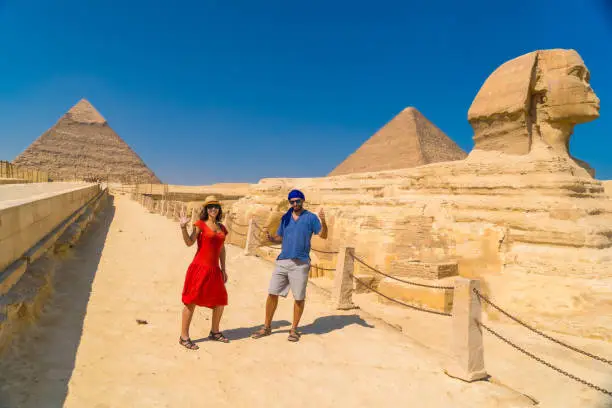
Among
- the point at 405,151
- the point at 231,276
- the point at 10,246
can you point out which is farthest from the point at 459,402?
the point at 405,151

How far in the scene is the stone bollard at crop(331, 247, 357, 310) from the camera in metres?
5.37

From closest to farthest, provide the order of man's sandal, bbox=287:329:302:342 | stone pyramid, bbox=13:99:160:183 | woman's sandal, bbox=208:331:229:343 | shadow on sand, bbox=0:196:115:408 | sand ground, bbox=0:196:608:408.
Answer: shadow on sand, bbox=0:196:115:408
sand ground, bbox=0:196:608:408
woman's sandal, bbox=208:331:229:343
man's sandal, bbox=287:329:302:342
stone pyramid, bbox=13:99:160:183

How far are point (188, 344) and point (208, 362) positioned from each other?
0.33 m

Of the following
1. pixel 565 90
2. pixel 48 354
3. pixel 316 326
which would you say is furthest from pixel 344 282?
pixel 565 90

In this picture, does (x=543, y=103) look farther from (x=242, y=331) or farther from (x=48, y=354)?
(x=48, y=354)

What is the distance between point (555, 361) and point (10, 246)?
19.6ft

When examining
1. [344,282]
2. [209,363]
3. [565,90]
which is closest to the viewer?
[209,363]

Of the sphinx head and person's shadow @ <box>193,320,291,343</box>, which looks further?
the sphinx head

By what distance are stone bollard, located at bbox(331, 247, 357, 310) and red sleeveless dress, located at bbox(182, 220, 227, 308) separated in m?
2.05

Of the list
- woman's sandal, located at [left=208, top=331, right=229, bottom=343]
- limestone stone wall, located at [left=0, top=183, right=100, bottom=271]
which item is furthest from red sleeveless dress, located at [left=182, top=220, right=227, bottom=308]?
limestone stone wall, located at [left=0, top=183, right=100, bottom=271]

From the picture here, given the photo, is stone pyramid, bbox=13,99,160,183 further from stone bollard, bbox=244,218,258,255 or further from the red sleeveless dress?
the red sleeveless dress

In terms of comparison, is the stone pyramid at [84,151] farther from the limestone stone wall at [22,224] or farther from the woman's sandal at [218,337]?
the woman's sandal at [218,337]

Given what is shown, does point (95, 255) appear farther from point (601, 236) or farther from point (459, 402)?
point (601, 236)

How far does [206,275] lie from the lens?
11.8ft
